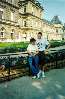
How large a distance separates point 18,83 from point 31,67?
122 centimetres

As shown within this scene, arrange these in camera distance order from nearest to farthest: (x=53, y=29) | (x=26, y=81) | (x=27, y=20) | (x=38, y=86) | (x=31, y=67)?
(x=38, y=86) → (x=26, y=81) → (x=31, y=67) → (x=27, y=20) → (x=53, y=29)

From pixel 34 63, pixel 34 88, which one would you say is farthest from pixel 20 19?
pixel 34 88

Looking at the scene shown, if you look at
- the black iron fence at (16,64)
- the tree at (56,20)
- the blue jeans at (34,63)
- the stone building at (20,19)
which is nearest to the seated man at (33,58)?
the blue jeans at (34,63)

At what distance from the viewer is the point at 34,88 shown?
838 cm

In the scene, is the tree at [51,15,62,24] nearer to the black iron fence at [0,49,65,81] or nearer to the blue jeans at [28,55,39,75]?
the black iron fence at [0,49,65,81]

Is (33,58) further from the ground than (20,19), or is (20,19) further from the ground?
(20,19)

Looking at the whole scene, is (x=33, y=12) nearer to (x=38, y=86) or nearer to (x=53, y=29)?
(x=53, y=29)

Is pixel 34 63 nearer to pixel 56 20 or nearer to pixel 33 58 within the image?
pixel 33 58

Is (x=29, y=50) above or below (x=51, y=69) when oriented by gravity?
above

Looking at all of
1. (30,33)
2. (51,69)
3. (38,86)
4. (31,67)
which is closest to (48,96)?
(38,86)

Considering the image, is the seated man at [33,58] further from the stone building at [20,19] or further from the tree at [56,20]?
the tree at [56,20]

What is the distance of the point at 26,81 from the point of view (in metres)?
9.62

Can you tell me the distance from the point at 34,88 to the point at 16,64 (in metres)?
2.84

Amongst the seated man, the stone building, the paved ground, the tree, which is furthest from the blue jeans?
the tree
